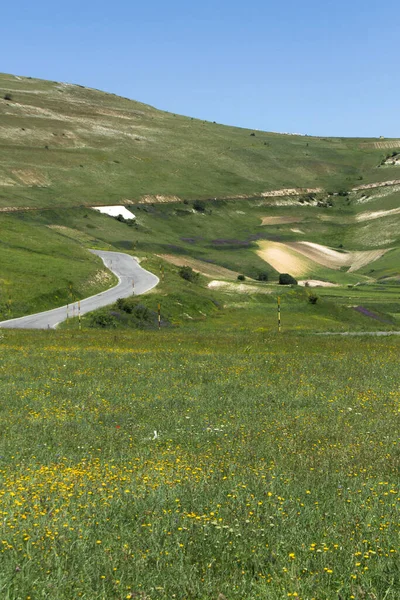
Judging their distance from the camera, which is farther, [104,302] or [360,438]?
[104,302]

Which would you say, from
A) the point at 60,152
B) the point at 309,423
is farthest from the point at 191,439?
the point at 60,152

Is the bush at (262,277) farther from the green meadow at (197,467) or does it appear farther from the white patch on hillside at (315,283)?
the green meadow at (197,467)

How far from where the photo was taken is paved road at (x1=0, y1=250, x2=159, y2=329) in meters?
55.2

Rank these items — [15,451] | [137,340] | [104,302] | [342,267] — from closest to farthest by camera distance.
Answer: [15,451], [137,340], [104,302], [342,267]

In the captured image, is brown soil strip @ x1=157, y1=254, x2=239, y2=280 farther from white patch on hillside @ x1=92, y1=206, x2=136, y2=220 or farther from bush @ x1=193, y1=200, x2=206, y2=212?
bush @ x1=193, y1=200, x2=206, y2=212

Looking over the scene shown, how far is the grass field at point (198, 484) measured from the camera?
8.38 metres

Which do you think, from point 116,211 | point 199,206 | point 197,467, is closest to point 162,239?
point 116,211

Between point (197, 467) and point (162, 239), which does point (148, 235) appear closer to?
point (162, 239)

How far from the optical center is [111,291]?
73750 mm

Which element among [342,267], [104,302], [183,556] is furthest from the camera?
[342,267]

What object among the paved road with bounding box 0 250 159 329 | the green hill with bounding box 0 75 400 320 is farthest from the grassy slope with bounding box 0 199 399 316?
the paved road with bounding box 0 250 159 329

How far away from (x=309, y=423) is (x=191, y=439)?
11.7 feet

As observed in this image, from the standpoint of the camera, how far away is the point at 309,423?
18062mm

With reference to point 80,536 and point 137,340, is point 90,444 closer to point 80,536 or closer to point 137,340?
point 80,536
